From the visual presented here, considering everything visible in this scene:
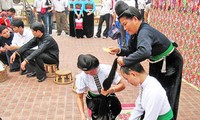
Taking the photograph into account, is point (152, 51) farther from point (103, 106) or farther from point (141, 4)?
point (141, 4)

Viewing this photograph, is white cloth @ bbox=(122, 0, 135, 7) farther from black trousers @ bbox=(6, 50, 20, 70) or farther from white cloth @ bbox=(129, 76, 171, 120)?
white cloth @ bbox=(129, 76, 171, 120)

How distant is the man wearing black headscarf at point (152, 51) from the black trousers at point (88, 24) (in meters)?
5.82

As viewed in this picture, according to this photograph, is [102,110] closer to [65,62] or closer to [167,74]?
[167,74]

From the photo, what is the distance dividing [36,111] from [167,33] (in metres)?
3.38

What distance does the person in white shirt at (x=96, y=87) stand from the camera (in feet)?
7.41

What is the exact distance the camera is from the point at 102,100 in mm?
2457

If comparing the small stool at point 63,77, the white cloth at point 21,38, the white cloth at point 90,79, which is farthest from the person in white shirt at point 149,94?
the white cloth at point 21,38

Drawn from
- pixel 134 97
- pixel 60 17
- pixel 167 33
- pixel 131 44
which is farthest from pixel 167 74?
pixel 60 17

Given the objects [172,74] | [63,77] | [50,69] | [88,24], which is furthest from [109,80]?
[88,24]

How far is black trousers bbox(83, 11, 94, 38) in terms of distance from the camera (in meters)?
8.07

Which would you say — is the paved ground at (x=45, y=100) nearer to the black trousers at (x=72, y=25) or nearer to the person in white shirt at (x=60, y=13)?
the black trousers at (x=72, y=25)

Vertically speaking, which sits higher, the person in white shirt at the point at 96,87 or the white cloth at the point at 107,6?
the white cloth at the point at 107,6

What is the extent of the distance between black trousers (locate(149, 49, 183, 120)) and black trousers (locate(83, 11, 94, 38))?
589 centimetres

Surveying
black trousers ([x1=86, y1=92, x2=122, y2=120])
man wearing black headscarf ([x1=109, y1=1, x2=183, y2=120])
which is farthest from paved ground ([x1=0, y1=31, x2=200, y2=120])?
man wearing black headscarf ([x1=109, y1=1, x2=183, y2=120])
